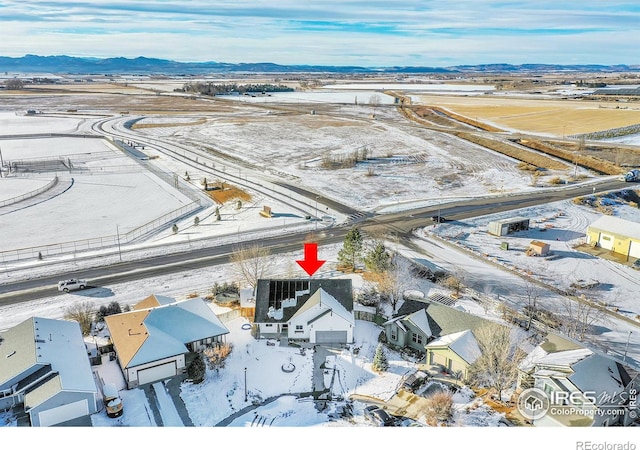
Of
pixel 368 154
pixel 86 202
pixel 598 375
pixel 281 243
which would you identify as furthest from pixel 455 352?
pixel 368 154

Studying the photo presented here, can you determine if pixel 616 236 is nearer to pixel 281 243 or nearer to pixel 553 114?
pixel 281 243

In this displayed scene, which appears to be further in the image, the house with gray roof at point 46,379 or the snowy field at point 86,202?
the snowy field at point 86,202

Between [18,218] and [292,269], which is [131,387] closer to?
[292,269]

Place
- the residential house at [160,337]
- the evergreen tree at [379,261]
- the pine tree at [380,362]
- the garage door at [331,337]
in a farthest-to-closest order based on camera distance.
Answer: the evergreen tree at [379,261]
the garage door at [331,337]
the pine tree at [380,362]
the residential house at [160,337]

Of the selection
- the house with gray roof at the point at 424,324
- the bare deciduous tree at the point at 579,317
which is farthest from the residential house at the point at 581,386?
the bare deciduous tree at the point at 579,317

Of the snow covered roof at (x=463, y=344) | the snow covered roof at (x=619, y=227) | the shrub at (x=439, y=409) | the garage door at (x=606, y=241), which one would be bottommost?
the shrub at (x=439, y=409)

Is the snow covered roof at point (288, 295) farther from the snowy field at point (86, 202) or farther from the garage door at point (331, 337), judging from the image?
the snowy field at point (86, 202)

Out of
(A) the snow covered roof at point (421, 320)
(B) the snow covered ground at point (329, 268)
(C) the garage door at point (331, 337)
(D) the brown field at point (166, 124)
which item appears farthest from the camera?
(D) the brown field at point (166, 124)

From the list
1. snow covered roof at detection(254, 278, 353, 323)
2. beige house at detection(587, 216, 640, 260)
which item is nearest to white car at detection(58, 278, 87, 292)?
snow covered roof at detection(254, 278, 353, 323)
